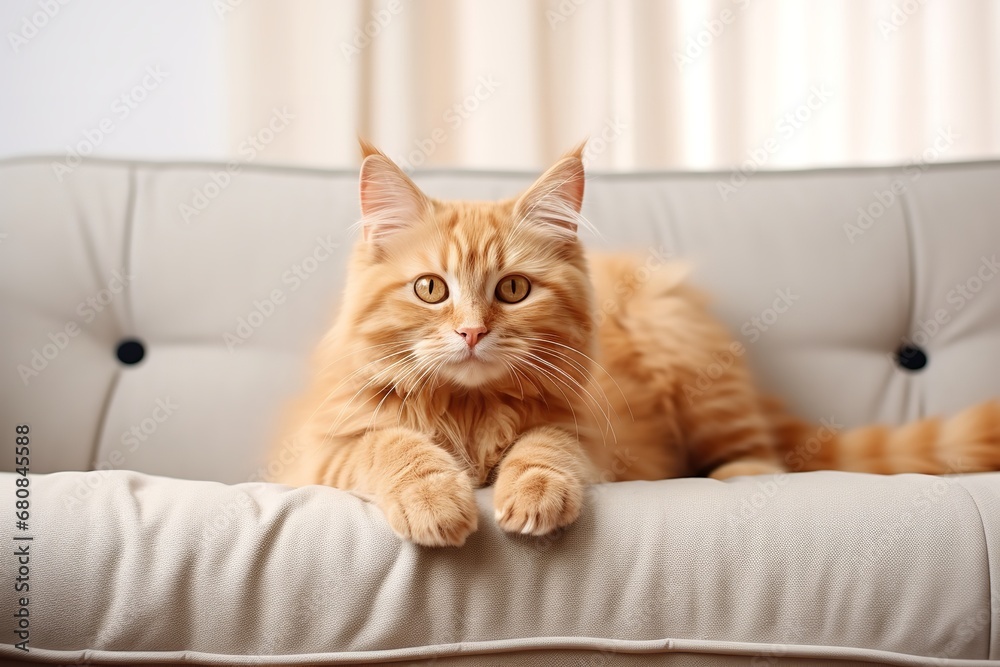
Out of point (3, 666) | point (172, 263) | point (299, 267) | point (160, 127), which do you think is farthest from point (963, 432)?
point (160, 127)

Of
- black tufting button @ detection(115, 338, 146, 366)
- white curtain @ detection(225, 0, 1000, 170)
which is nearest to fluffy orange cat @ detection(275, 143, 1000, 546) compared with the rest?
black tufting button @ detection(115, 338, 146, 366)

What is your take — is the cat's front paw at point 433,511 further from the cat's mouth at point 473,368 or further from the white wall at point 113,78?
the white wall at point 113,78

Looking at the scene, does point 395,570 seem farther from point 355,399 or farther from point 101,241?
point 101,241

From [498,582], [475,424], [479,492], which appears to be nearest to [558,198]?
[475,424]

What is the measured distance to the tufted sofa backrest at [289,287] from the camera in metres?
1.58

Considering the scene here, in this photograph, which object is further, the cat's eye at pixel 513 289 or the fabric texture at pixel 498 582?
the cat's eye at pixel 513 289

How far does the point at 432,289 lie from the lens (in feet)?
3.91

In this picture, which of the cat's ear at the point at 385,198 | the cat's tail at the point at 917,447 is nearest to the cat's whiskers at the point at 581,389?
the cat's ear at the point at 385,198

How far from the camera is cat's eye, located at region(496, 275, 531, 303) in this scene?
1.20 m

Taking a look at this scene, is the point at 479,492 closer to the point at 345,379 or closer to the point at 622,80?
the point at 345,379

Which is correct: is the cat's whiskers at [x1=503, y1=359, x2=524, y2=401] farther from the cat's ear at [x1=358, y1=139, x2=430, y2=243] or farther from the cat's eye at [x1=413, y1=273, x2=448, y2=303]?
the cat's ear at [x1=358, y1=139, x2=430, y2=243]

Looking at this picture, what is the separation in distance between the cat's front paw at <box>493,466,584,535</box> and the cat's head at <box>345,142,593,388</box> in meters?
0.20

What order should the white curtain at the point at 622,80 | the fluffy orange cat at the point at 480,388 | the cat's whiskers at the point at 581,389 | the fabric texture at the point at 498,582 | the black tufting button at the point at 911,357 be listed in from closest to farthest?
the fabric texture at the point at 498,582
the fluffy orange cat at the point at 480,388
the cat's whiskers at the point at 581,389
the black tufting button at the point at 911,357
the white curtain at the point at 622,80

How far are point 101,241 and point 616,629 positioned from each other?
1.43 meters
